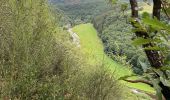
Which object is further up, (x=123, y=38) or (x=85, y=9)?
(x=123, y=38)

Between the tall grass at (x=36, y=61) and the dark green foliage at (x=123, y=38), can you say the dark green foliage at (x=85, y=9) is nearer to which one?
the dark green foliage at (x=123, y=38)

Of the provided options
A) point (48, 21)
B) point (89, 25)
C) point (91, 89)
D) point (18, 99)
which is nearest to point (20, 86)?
point (18, 99)

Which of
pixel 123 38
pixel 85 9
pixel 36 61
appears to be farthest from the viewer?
pixel 85 9

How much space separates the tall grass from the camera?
1059 centimetres

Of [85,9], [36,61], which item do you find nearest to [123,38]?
[36,61]

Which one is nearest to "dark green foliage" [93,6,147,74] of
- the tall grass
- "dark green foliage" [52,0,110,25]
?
the tall grass

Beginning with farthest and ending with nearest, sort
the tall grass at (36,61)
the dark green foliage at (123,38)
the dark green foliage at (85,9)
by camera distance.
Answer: the dark green foliage at (85,9) → the tall grass at (36,61) → the dark green foliage at (123,38)

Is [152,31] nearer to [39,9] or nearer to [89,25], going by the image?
[39,9]

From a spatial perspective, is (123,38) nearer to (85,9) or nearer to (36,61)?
(36,61)

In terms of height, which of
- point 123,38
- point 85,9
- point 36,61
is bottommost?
point 85,9

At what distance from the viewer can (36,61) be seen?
459 inches

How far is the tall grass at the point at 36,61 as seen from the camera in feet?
34.7

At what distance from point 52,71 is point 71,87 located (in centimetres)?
138

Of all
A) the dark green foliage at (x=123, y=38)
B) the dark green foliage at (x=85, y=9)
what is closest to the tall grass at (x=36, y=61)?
the dark green foliage at (x=123, y=38)
